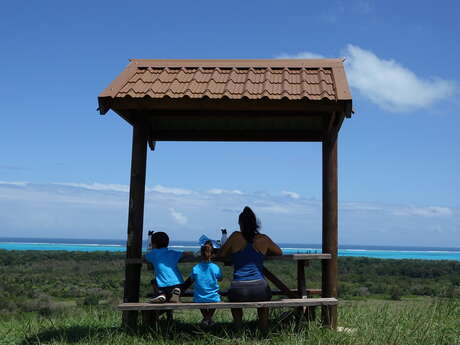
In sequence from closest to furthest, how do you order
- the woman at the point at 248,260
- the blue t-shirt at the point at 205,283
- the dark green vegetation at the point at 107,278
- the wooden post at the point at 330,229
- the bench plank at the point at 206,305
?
the bench plank at the point at 206,305 → the woman at the point at 248,260 → the blue t-shirt at the point at 205,283 → the wooden post at the point at 330,229 → the dark green vegetation at the point at 107,278

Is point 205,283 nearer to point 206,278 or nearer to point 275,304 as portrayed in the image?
point 206,278

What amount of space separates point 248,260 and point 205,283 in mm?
520

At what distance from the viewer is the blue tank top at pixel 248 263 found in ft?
18.7

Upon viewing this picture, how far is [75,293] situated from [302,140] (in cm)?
3818

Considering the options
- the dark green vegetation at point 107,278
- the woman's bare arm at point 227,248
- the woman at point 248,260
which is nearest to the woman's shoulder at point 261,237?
the woman at point 248,260

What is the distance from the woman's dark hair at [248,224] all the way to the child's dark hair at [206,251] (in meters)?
0.38

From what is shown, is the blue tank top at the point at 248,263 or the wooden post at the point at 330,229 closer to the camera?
the blue tank top at the point at 248,263

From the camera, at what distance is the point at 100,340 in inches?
228

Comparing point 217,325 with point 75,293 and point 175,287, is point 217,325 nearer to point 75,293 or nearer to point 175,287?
point 175,287

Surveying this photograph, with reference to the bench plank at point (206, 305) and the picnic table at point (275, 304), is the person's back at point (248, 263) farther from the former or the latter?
the bench plank at point (206, 305)

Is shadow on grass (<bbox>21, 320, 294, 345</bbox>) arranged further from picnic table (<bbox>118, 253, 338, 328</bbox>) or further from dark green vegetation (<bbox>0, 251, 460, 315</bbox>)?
dark green vegetation (<bbox>0, 251, 460, 315</bbox>)

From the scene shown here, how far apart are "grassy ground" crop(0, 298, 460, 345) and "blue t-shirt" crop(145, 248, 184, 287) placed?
502mm

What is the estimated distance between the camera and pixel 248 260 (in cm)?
575

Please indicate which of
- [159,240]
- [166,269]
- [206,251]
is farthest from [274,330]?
[159,240]
